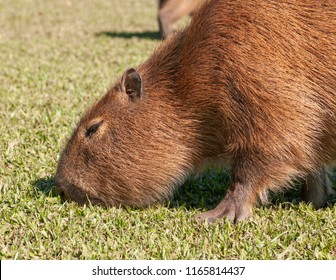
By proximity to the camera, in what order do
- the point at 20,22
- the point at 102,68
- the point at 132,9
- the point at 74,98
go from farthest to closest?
the point at 132,9, the point at 20,22, the point at 102,68, the point at 74,98

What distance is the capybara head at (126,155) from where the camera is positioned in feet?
12.4

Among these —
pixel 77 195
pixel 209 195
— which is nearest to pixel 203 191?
pixel 209 195

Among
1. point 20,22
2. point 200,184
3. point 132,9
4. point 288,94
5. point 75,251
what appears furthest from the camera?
point 132,9

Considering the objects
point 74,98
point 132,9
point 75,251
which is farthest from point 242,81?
point 132,9

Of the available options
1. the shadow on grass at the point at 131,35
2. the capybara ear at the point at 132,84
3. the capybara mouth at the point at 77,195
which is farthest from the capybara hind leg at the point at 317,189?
the shadow on grass at the point at 131,35

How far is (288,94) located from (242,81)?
0.90 ft

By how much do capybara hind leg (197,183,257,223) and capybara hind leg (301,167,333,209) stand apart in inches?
21.3

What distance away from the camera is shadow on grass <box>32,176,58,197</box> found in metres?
4.01

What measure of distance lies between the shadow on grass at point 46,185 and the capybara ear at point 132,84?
0.81 meters

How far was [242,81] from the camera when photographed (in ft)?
11.7

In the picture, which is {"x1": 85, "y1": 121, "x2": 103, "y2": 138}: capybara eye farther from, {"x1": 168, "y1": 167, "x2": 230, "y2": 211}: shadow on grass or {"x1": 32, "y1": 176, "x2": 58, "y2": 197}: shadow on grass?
{"x1": 168, "y1": 167, "x2": 230, "y2": 211}: shadow on grass

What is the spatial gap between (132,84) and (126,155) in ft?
1.49

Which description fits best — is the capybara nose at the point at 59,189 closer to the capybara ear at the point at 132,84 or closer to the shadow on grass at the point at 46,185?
the shadow on grass at the point at 46,185

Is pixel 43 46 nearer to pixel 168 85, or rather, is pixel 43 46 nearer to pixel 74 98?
pixel 74 98
